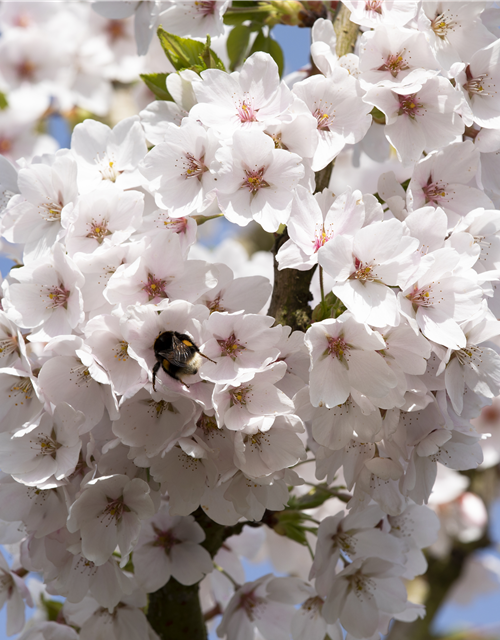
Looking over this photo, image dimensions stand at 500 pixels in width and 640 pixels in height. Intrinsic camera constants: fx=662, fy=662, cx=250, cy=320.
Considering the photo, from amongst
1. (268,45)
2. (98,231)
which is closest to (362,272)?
(98,231)

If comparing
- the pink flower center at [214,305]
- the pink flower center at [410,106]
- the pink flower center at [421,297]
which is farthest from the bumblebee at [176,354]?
the pink flower center at [410,106]

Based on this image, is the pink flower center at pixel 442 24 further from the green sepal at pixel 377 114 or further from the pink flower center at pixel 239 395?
the pink flower center at pixel 239 395

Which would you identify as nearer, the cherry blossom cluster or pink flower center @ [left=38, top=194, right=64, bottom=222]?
pink flower center @ [left=38, top=194, right=64, bottom=222]

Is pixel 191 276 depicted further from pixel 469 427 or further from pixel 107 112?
pixel 107 112

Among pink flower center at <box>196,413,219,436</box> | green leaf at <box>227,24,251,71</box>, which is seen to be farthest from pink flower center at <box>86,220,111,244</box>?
green leaf at <box>227,24,251,71</box>

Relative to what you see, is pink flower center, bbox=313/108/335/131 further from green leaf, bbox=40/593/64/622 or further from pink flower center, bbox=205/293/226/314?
green leaf, bbox=40/593/64/622
